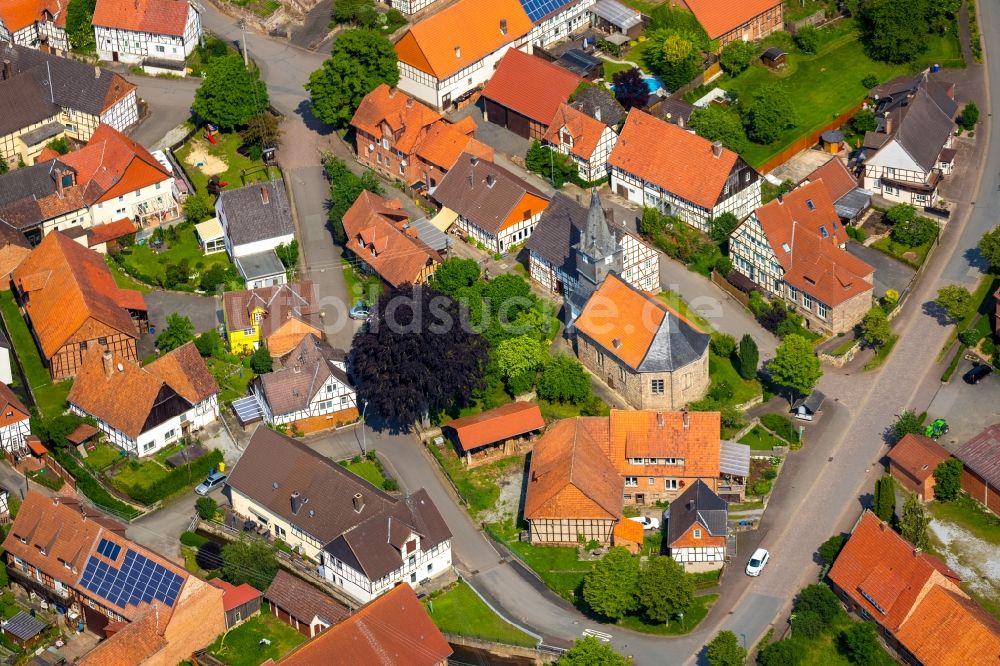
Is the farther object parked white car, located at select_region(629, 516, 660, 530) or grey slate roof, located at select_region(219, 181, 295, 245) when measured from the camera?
grey slate roof, located at select_region(219, 181, 295, 245)

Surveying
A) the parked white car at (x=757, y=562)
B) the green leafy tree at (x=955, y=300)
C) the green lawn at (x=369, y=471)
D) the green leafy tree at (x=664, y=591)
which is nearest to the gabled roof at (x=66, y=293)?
the green lawn at (x=369, y=471)

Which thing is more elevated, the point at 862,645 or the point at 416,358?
the point at 416,358

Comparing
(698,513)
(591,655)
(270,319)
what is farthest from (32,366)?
(698,513)

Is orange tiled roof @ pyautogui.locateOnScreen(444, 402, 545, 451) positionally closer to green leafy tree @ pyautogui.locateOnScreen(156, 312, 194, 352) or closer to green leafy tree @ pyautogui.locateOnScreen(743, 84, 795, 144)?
green leafy tree @ pyautogui.locateOnScreen(156, 312, 194, 352)

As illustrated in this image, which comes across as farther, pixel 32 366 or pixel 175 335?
pixel 32 366

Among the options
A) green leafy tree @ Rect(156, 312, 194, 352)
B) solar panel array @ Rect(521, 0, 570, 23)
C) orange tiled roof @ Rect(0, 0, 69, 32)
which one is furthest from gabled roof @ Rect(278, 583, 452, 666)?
orange tiled roof @ Rect(0, 0, 69, 32)

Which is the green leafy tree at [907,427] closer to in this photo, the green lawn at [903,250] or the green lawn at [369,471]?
the green lawn at [903,250]

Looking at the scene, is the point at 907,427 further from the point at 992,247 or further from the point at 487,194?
the point at 487,194
